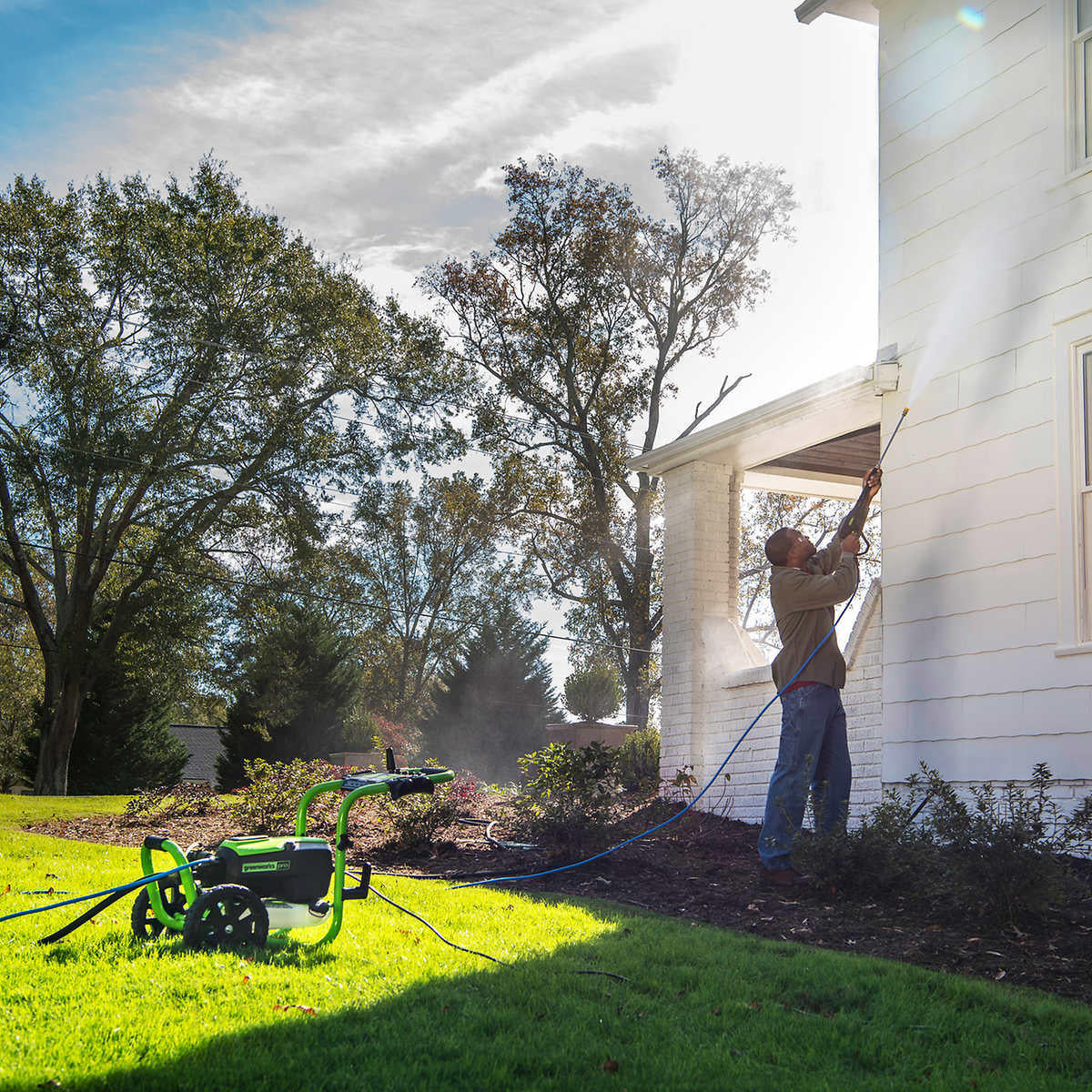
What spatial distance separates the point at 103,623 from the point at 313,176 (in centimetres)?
1299

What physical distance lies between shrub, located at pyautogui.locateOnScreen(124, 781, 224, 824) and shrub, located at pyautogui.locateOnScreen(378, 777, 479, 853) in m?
3.30

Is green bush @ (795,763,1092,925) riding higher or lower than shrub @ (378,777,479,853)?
higher

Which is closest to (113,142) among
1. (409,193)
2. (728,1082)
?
(409,193)

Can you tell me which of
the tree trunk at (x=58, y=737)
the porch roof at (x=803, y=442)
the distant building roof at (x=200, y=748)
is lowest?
the distant building roof at (x=200, y=748)

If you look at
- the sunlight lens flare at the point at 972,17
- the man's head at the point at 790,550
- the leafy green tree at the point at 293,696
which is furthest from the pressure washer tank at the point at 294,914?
the leafy green tree at the point at 293,696

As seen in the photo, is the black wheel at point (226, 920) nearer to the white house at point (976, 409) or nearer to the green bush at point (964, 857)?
the green bush at point (964, 857)

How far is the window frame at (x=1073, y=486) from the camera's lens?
6316 millimetres

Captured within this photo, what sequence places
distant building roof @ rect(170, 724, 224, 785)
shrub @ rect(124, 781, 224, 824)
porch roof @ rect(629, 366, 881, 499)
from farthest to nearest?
1. distant building roof @ rect(170, 724, 224, 785)
2. shrub @ rect(124, 781, 224, 824)
3. porch roof @ rect(629, 366, 881, 499)

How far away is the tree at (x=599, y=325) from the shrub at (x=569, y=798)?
17.9 meters

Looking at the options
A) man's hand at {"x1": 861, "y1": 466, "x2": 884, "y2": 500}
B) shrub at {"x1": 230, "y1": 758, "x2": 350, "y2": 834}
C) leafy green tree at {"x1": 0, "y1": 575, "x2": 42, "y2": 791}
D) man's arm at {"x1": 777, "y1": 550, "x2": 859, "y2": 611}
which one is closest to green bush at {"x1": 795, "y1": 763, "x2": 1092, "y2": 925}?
man's arm at {"x1": 777, "y1": 550, "x2": 859, "y2": 611}

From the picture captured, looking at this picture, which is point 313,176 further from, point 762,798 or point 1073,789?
point 1073,789

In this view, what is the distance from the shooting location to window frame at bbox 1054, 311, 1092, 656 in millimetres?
6316

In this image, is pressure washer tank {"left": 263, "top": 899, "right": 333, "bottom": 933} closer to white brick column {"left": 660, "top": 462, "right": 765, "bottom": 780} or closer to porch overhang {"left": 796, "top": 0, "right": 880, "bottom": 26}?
white brick column {"left": 660, "top": 462, "right": 765, "bottom": 780}

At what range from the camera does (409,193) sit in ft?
62.0
